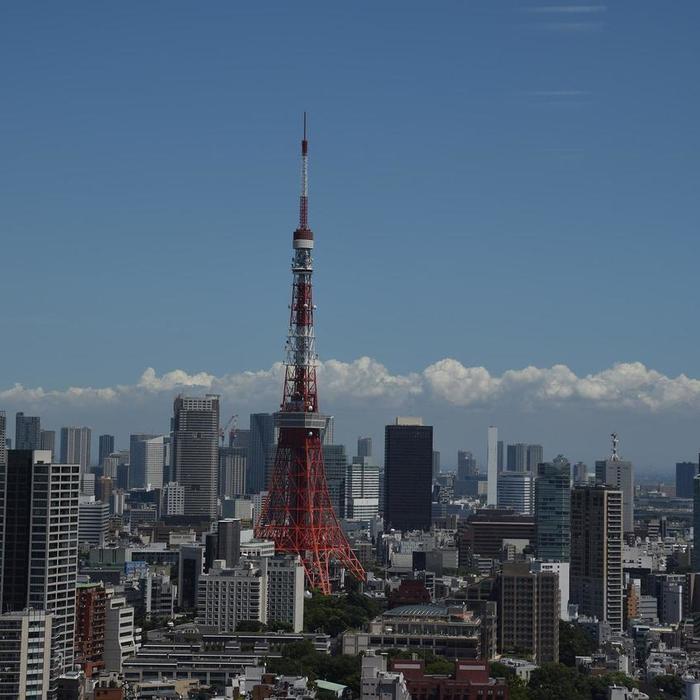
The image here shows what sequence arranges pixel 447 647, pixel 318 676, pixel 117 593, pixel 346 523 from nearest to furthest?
pixel 318 676 → pixel 447 647 → pixel 117 593 → pixel 346 523

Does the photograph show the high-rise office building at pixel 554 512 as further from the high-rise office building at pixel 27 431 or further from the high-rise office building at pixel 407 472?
the high-rise office building at pixel 27 431

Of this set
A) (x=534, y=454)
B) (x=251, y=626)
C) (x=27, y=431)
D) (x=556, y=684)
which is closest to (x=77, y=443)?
(x=27, y=431)

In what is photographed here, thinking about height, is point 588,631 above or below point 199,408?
below

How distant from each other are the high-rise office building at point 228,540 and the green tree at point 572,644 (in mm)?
12727

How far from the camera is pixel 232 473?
144625mm

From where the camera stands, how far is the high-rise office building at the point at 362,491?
12812 centimetres

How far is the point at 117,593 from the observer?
173ft

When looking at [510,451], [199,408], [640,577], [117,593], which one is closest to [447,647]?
[117,593]

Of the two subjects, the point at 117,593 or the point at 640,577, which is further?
the point at 640,577

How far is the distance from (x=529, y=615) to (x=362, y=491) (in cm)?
8137

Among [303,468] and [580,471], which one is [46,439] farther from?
[303,468]

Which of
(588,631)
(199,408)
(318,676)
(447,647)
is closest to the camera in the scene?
(318,676)

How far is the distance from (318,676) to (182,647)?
4.27 metres

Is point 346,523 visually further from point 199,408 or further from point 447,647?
point 447,647
